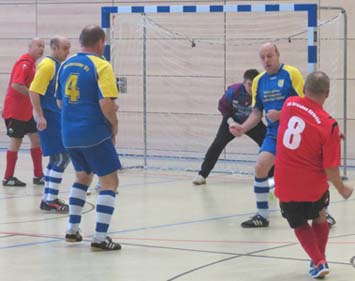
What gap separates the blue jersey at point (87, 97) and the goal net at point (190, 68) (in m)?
6.70

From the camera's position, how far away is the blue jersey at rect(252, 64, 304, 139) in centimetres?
863

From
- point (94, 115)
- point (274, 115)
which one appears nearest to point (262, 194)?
point (274, 115)

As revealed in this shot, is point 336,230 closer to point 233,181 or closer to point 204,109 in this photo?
point 233,181

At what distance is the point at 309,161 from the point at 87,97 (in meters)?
2.09

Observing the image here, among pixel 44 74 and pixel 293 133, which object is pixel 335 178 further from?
pixel 44 74

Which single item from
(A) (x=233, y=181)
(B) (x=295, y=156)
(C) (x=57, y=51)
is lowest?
(A) (x=233, y=181)

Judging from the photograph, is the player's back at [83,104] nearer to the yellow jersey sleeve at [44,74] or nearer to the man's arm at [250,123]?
the man's arm at [250,123]

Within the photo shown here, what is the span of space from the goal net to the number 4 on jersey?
6.72 metres

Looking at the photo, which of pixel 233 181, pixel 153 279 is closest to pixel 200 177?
pixel 233 181

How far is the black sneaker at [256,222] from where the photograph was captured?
29.3 feet

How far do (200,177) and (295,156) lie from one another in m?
5.98

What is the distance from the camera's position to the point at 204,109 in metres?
15.7

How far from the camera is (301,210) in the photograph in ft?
21.5

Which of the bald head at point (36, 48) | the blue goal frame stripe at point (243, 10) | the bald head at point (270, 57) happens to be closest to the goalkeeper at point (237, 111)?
the blue goal frame stripe at point (243, 10)
